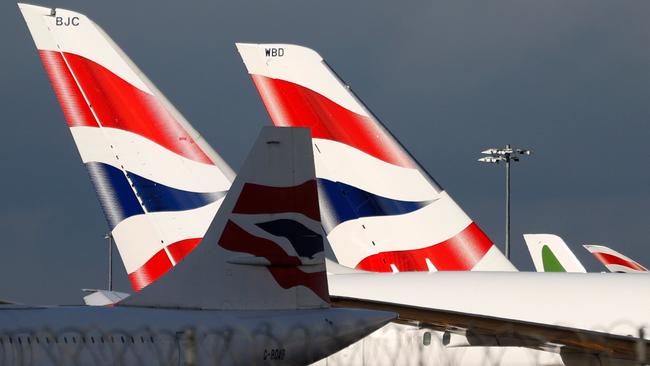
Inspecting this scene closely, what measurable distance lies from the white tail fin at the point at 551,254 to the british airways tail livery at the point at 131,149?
25.4 metres

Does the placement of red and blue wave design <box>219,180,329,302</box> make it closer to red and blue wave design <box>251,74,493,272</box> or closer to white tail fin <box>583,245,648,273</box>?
red and blue wave design <box>251,74,493,272</box>

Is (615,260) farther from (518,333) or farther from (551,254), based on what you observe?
(518,333)

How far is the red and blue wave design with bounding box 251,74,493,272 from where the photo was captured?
93.4 ft

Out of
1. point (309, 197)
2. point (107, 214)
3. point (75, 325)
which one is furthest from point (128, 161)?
point (75, 325)

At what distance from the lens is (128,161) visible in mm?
26078

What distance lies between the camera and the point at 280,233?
17.8 m

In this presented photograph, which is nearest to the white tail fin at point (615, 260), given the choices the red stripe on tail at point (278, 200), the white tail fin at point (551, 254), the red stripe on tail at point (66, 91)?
the white tail fin at point (551, 254)

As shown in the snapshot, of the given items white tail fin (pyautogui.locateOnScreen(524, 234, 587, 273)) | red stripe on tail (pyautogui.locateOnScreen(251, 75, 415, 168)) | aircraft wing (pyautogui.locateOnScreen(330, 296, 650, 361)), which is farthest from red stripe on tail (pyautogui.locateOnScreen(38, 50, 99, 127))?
white tail fin (pyautogui.locateOnScreen(524, 234, 587, 273))

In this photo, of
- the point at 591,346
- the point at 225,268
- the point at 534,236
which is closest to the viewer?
the point at 225,268

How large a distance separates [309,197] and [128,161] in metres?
8.93

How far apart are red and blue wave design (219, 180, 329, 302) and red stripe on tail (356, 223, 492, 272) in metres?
10.8

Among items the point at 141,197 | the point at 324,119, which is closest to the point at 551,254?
the point at 324,119

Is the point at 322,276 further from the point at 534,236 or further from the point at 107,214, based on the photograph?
the point at 534,236

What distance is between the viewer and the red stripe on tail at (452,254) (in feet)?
92.9
